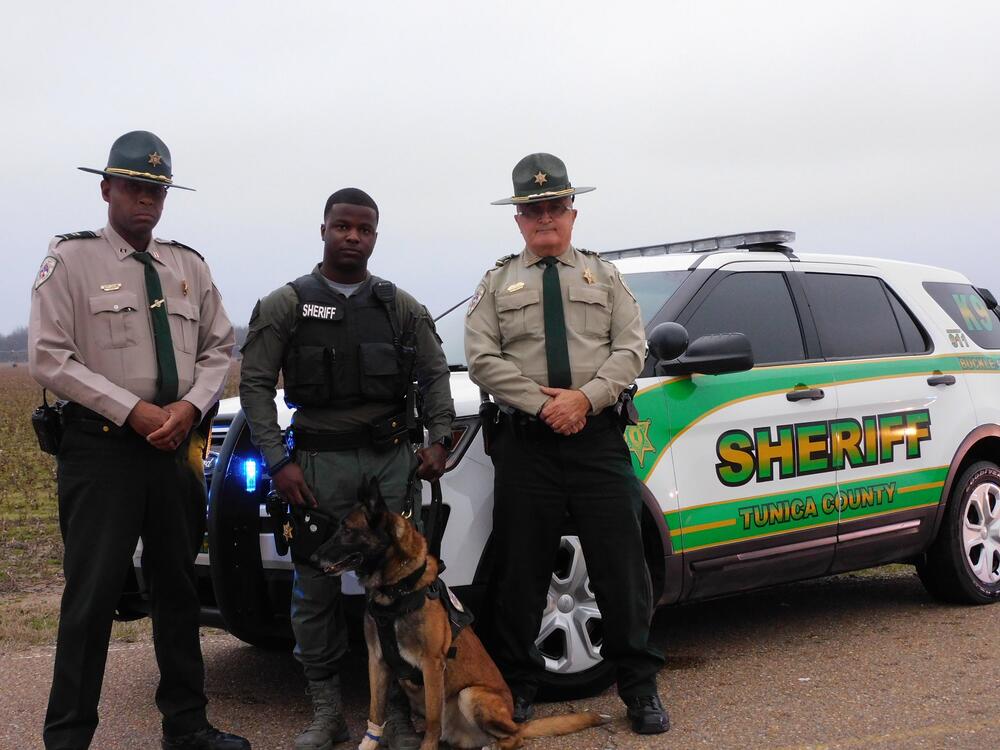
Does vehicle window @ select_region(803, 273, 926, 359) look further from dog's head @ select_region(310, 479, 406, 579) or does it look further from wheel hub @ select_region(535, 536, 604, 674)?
dog's head @ select_region(310, 479, 406, 579)

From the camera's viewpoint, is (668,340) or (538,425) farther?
(668,340)

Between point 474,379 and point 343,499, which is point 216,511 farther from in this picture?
point 474,379

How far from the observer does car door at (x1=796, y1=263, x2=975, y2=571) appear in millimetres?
5363

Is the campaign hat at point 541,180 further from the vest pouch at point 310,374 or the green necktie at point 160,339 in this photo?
the green necktie at point 160,339

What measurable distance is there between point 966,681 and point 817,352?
64.7 inches

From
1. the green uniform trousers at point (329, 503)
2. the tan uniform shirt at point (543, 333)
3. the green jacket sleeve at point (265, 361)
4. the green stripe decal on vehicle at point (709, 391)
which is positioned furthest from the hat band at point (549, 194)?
the green uniform trousers at point (329, 503)

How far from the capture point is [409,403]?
4.12m

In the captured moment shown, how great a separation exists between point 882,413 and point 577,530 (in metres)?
2.04

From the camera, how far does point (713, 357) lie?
15.3ft

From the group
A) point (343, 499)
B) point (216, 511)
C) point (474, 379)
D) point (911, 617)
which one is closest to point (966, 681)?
point (911, 617)

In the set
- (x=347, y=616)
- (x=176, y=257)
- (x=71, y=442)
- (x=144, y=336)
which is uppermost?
(x=176, y=257)

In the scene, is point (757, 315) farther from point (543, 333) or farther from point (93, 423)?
point (93, 423)

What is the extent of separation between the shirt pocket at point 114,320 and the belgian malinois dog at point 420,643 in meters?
1.00

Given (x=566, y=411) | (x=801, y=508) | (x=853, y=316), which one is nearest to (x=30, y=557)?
(x=566, y=411)
